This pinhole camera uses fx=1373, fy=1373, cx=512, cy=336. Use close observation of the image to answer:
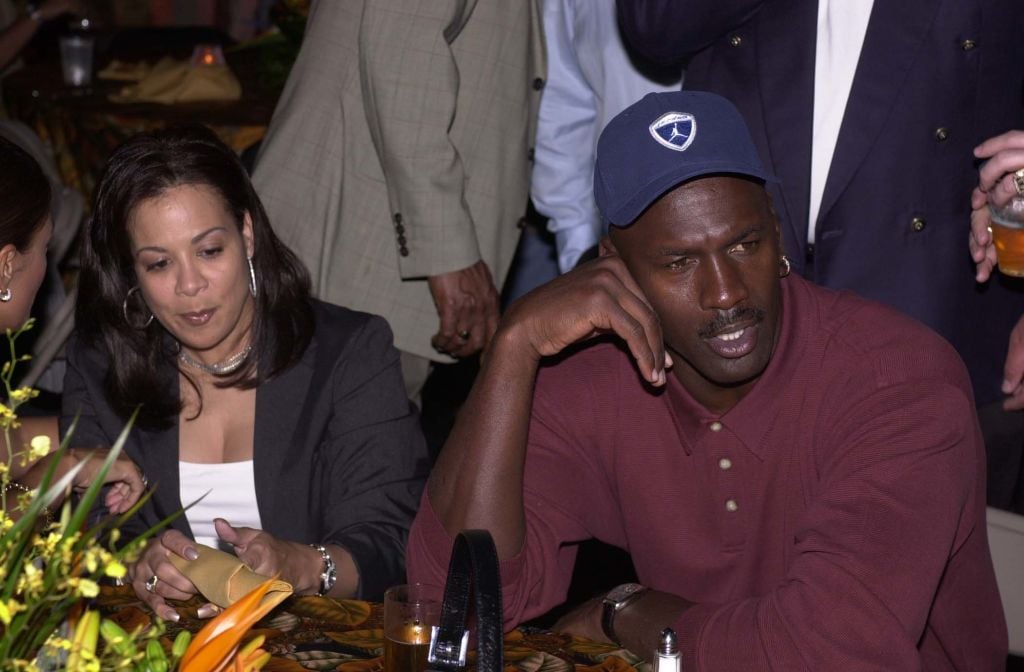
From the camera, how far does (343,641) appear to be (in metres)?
1.72

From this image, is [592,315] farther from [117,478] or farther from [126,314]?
[126,314]

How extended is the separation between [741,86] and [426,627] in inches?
54.2

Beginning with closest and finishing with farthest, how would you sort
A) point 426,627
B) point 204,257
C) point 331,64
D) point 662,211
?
point 426,627 → point 662,211 → point 204,257 → point 331,64

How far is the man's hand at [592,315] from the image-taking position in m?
1.97

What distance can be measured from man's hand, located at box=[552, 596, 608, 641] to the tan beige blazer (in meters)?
1.06

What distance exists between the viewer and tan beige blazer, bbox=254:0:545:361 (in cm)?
285

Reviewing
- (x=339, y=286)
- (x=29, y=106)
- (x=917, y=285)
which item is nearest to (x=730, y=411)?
(x=917, y=285)

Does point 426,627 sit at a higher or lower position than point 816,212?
lower

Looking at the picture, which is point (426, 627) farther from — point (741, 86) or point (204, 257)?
point (741, 86)

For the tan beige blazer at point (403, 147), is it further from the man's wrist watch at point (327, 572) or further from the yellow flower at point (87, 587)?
the yellow flower at point (87, 587)

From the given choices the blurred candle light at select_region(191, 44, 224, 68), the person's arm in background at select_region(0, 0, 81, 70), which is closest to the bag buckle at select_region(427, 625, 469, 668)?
the blurred candle light at select_region(191, 44, 224, 68)

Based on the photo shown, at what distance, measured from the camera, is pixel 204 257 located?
2.47m

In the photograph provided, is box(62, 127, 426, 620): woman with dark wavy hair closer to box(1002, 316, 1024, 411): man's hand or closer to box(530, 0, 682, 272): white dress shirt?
box(530, 0, 682, 272): white dress shirt

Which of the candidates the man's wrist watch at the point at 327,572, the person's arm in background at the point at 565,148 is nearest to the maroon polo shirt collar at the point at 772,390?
the man's wrist watch at the point at 327,572
